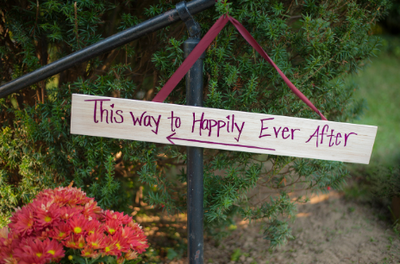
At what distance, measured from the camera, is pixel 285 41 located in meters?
1.42

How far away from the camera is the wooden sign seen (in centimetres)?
118

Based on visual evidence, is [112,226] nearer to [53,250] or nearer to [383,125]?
[53,250]

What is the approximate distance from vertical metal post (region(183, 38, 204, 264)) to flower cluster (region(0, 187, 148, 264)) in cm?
31

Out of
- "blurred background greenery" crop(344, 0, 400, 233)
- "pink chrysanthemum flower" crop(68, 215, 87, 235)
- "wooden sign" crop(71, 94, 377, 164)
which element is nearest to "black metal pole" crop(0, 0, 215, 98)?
"wooden sign" crop(71, 94, 377, 164)

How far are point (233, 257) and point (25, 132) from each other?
1.62m

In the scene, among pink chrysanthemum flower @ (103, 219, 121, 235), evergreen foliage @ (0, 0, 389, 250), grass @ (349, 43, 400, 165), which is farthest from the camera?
grass @ (349, 43, 400, 165)

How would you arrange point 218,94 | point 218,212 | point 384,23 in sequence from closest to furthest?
point 218,94 → point 218,212 → point 384,23

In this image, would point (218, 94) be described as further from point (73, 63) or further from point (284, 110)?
point (73, 63)

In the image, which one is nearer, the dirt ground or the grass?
the dirt ground

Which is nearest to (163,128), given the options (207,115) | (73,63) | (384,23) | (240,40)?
(207,115)

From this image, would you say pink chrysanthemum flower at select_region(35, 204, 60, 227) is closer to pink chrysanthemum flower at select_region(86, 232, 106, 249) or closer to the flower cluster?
the flower cluster

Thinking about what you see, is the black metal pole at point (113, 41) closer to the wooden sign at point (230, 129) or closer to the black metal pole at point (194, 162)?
the black metal pole at point (194, 162)

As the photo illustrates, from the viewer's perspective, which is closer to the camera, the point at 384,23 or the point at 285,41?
the point at 285,41

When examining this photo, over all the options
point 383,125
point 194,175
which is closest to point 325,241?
point 194,175
